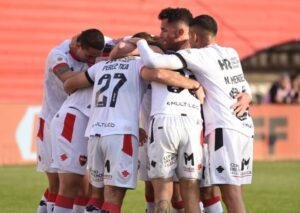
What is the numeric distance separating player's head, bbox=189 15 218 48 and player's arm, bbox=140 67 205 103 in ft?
1.39

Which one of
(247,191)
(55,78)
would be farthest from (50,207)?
(247,191)

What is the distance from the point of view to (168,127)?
8.26m

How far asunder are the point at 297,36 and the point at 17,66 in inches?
322

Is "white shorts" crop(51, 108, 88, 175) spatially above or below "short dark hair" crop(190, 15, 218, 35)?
below

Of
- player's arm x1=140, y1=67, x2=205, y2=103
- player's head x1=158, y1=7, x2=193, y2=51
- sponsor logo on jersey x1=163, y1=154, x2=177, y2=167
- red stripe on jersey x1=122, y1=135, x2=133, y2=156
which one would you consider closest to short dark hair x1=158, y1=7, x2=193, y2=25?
player's head x1=158, y1=7, x2=193, y2=51

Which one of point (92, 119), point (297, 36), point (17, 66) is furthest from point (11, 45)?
point (92, 119)

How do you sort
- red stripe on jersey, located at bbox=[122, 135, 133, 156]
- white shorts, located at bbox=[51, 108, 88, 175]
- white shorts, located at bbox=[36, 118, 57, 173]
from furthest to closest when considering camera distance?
white shorts, located at bbox=[36, 118, 57, 173], white shorts, located at bbox=[51, 108, 88, 175], red stripe on jersey, located at bbox=[122, 135, 133, 156]

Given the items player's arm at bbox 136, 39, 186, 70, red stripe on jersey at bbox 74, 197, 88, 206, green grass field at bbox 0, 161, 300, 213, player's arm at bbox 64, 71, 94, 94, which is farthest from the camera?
green grass field at bbox 0, 161, 300, 213

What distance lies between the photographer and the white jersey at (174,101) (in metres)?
8.32

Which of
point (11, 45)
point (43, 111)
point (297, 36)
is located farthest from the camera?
point (297, 36)

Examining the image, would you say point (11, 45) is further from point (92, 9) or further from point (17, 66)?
point (92, 9)

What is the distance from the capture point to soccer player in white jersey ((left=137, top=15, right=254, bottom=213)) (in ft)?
27.4

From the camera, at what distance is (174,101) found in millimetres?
8336

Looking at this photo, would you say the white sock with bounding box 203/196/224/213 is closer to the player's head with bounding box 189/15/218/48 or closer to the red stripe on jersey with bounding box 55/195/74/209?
the red stripe on jersey with bounding box 55/195/74/209
